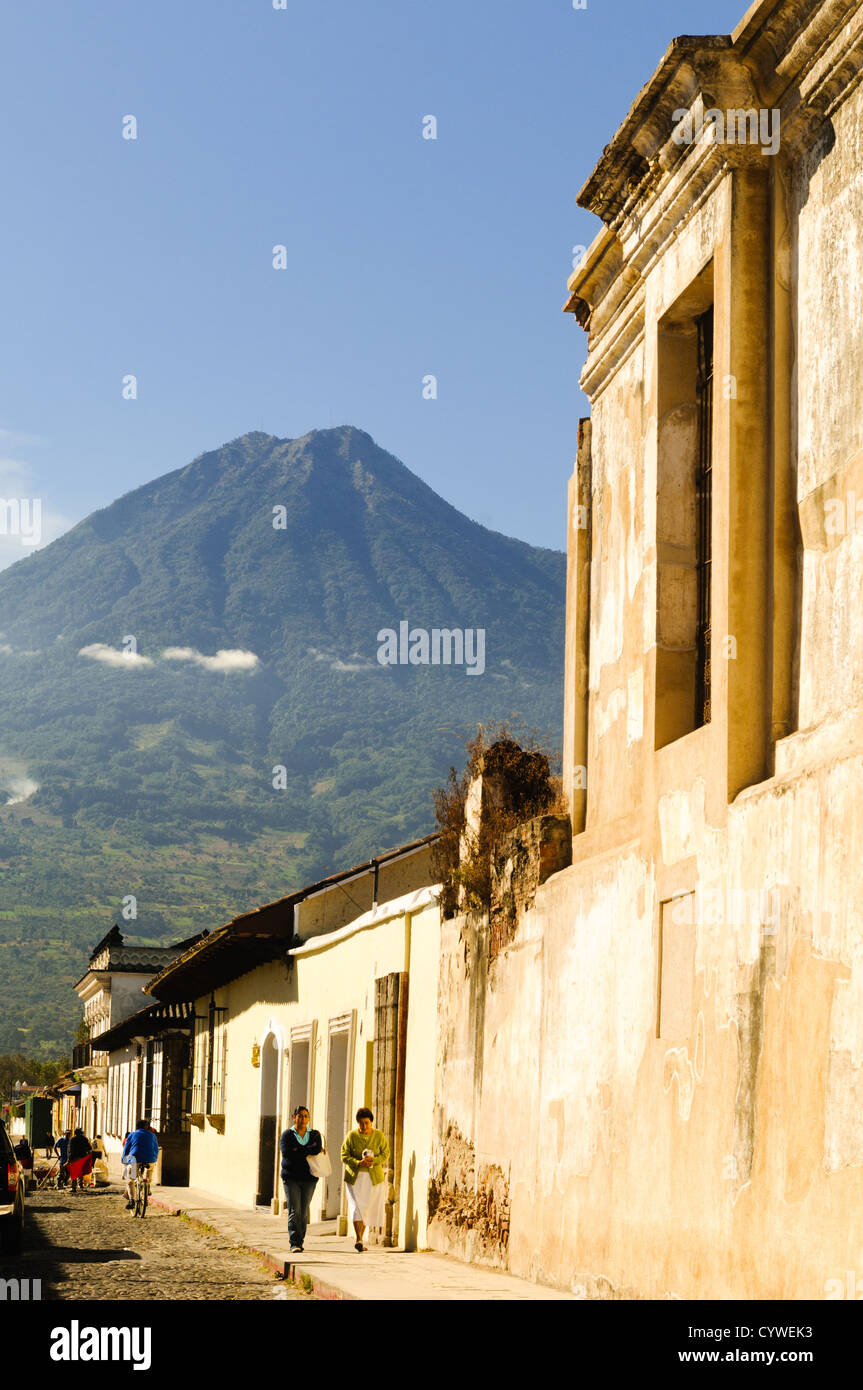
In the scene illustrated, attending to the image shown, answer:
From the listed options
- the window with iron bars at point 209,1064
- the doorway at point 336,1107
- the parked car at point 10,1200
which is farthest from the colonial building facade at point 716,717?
the window with iron bars at point 209,1064

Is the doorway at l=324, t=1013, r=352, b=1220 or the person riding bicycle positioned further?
the person riding bicycle

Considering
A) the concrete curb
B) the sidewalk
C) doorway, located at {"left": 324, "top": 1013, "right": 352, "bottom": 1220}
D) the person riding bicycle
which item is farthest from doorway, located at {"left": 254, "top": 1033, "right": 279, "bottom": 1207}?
the concrete curb

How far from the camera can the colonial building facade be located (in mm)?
7535

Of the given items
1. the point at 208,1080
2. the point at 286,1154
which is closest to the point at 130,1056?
the point at 208,1080

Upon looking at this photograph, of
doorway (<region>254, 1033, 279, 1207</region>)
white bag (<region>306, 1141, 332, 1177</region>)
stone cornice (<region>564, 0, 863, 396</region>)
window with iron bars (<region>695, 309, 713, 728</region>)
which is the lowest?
doorway (<region>254, 1033, 279, 1207</region>)

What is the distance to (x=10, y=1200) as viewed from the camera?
15.2 m

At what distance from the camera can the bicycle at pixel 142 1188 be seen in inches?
934

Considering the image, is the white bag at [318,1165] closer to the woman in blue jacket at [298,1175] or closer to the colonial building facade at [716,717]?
the woman in blue jacket at [298,1175]

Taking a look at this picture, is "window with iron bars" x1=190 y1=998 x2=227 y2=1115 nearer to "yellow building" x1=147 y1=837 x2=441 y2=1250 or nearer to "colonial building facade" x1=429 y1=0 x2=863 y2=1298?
"yellow building" x1=147 y1=837 x2=441 y2=1250

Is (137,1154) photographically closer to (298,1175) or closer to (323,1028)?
(323,1028)

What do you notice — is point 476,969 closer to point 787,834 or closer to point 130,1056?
point 787,834

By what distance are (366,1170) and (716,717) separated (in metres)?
7.84

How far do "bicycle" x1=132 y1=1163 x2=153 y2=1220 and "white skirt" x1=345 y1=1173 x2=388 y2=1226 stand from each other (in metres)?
8.93

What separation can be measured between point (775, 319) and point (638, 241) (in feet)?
7.19
